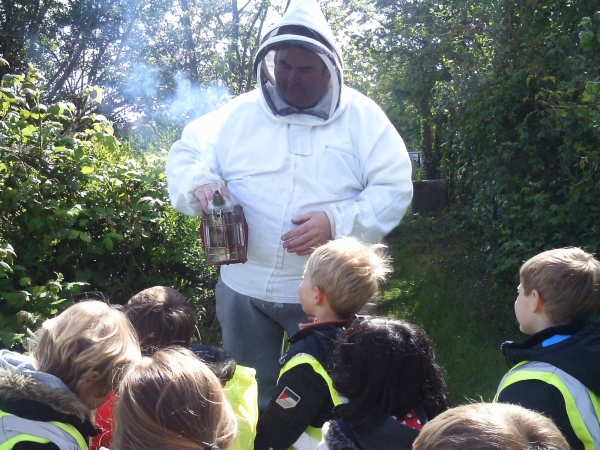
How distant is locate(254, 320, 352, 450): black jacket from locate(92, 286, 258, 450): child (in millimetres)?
78

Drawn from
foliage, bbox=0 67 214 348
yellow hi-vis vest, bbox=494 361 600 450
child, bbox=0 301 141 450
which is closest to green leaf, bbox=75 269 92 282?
foliage, bbox=0 67 214 348

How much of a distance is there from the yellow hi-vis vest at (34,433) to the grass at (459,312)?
2.20m

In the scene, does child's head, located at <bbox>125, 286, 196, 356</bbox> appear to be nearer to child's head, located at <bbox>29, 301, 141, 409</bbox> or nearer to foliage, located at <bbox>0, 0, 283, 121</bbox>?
child's head, located at <bbox>29, 301, 141, 409</bbox>

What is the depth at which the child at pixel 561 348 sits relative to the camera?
1.97m

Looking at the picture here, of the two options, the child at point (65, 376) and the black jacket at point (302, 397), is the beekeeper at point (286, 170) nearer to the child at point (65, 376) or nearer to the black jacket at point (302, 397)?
the black jacket at point (302, 397)

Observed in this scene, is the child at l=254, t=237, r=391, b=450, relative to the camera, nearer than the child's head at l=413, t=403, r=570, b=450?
No

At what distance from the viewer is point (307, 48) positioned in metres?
2.89

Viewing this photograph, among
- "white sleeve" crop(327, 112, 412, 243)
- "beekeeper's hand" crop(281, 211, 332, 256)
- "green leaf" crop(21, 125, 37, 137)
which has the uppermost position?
"green leaf" crop(21, 125, 37, 137)

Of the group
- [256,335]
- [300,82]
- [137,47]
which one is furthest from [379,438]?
[137,47]

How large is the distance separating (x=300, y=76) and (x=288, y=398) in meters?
1.47

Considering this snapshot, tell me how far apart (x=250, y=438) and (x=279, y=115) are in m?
1.45

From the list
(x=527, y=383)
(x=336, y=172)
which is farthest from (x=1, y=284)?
(x=527, y=383)

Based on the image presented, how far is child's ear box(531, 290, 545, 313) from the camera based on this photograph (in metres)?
2.28

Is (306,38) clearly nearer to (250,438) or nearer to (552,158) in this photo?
(250,438)
